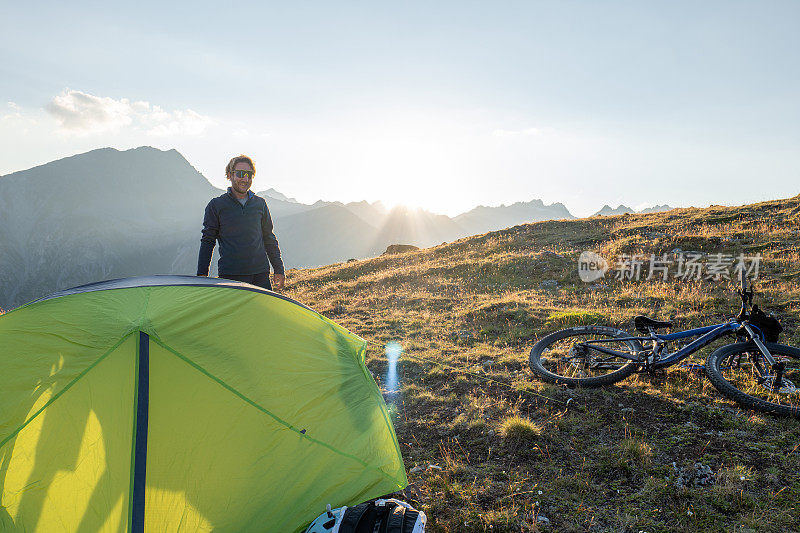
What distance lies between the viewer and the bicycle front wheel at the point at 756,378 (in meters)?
5.23

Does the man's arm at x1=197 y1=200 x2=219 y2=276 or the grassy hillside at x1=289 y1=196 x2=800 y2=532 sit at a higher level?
the man's arm at x1=197 y1=200 x2=219 y2=276

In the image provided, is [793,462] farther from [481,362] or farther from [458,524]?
[481,362]

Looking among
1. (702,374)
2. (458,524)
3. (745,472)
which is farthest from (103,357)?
(702,374)

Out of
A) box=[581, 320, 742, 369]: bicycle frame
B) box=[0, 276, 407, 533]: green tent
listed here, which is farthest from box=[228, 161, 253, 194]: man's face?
box=[581, 320, 742, 369]: bicycle frame

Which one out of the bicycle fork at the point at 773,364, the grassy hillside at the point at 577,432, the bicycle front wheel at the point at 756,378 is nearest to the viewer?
the grassy hillside at the point at 577,432

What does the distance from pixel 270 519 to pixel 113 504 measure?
1.21 meters

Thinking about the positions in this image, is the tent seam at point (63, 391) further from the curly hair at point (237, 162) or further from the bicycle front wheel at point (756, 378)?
the bicycle front wheel at point (756, 378)

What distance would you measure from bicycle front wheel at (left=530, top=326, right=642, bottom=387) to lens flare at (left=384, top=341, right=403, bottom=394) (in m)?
2.48

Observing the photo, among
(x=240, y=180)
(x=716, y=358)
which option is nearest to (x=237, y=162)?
(x=240, y=180)

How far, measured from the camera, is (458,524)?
3881 mm

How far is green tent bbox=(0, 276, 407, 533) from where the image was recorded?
3.23 metres

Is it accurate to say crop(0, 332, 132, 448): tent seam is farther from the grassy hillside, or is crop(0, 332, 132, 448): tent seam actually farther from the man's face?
the man's face

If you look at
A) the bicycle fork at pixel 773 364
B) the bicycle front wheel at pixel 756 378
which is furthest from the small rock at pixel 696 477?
the bicycle fork at pixel 773 364

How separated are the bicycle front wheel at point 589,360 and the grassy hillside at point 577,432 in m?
0.22
